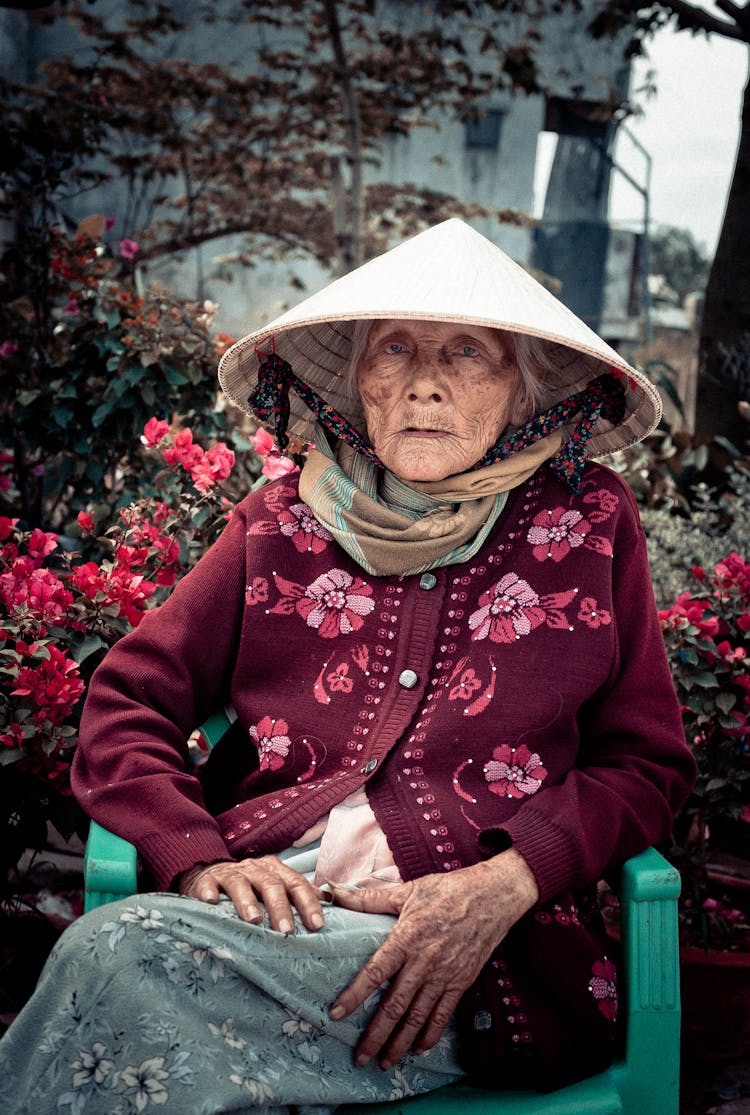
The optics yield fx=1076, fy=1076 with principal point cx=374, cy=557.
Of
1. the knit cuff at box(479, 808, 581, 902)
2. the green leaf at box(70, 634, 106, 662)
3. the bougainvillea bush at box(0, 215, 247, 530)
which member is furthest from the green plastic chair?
the bougainvillea bush at box(0, 215, 247, 530)

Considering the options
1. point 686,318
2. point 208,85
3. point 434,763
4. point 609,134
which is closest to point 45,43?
point 208,85

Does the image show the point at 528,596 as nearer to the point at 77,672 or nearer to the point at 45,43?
the point at 77,672

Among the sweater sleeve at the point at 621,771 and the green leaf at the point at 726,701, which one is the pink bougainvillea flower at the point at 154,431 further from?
the green leaf at the point at 726,701

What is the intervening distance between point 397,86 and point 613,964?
7274 millimetres

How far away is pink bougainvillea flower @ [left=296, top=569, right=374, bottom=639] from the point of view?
2.11 metres

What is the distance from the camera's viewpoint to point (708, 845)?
3.17 metres

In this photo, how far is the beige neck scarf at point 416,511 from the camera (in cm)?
208

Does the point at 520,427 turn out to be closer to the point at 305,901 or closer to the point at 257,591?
the point at 257,591

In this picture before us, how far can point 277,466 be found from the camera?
265 cm

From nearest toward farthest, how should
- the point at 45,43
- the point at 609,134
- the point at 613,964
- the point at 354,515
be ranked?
the point at 613,964, the point at 354,515, the point at 45,43, the point at 609,134

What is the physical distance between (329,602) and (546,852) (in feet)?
2.10

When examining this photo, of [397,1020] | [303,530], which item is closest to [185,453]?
[303,530]

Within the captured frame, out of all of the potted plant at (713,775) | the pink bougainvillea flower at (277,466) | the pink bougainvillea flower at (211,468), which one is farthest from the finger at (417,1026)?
the pink bougainvillea flower at (211,468)

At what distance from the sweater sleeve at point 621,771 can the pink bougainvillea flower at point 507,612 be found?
167 millimetres
